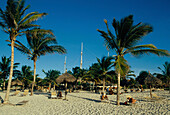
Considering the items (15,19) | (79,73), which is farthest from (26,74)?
(15,19)

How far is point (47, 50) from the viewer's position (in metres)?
13.3

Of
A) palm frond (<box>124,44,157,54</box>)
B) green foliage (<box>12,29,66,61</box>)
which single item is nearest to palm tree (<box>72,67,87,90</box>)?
green foliage (<box>12,29,66,61</box>)

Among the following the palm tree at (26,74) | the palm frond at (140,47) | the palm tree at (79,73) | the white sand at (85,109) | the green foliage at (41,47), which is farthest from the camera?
the palm tree at (26,74)

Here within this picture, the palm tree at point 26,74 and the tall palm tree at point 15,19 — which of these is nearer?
the tall palm tree at point 15,19

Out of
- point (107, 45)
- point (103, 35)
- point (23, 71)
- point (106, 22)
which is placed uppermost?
point (106, 22)

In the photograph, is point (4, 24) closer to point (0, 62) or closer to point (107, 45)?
point (107, 45)

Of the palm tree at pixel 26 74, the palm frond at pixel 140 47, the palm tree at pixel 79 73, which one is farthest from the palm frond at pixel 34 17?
the palm tree at pixel 26 74

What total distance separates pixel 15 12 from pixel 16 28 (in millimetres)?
939

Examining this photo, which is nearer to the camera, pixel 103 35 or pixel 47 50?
pixel 103 35

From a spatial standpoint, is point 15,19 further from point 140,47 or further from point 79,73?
point 79,73

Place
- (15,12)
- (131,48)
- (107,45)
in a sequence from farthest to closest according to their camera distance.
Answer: (107,45)
(131,48)
(15,12)

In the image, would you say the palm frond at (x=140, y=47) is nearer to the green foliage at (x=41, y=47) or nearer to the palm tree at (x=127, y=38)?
the palm tree at (x=127, y=38)

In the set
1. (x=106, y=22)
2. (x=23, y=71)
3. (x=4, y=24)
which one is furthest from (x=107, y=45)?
(x=23, y=71)

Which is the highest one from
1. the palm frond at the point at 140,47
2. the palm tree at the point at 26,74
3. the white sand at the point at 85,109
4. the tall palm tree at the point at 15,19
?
the tall palm tree at the point at 15,19
